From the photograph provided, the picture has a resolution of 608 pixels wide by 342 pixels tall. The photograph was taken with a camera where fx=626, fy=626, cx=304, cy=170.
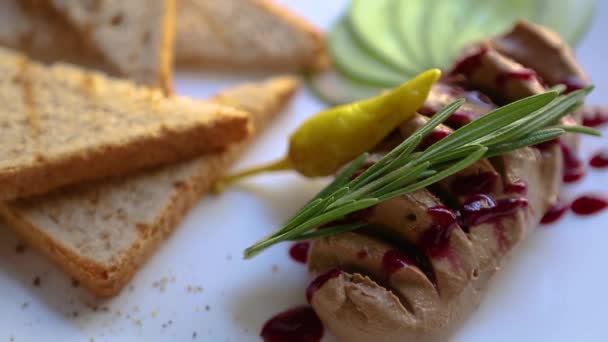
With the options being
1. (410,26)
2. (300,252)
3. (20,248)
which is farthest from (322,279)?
(410,26)

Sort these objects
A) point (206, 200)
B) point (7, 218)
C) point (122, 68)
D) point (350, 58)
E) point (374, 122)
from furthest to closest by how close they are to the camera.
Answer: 1. point (350, 58)
2. point (122, 68)
3. point (206, 200)
4. point (7, 218)
5. point (374, 122)

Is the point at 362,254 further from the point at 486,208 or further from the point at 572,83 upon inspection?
the point at 572,83

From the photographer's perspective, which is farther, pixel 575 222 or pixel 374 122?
pixel 575 222

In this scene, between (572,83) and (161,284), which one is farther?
(572,83)

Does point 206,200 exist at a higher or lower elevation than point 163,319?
higher

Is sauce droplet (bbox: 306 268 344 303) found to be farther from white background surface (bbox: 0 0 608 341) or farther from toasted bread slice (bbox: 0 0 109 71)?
toasted bread slice (bbox: 0 0 109 71)

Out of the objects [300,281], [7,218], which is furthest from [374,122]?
[7,218]

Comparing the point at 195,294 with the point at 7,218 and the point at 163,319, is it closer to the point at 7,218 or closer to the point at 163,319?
the point at 163,319
